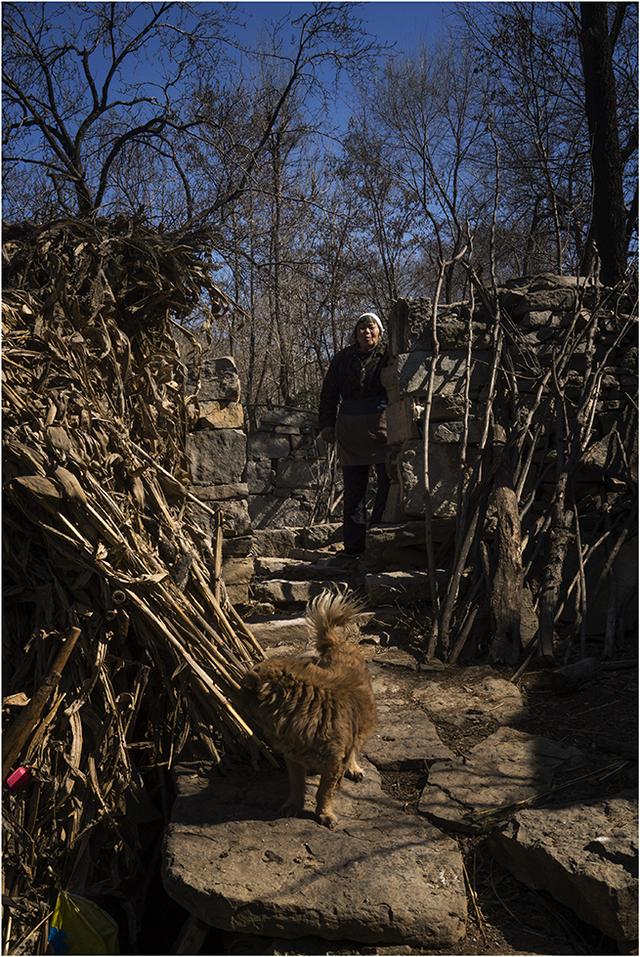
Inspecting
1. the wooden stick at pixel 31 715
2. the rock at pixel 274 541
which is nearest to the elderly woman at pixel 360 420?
the rock at pixel 274 541

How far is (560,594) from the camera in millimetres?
5082

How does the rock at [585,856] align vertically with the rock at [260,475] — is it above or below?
below

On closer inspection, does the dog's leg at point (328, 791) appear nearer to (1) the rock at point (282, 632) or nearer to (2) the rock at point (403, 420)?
(1) the rock at point (282, 632)

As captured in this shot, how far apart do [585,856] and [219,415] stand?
3.59 m

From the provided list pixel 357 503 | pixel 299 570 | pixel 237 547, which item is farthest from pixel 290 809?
pixel 357 503

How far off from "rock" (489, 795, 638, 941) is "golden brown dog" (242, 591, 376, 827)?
0.64 meters

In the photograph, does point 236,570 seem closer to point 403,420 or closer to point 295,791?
point 403,420

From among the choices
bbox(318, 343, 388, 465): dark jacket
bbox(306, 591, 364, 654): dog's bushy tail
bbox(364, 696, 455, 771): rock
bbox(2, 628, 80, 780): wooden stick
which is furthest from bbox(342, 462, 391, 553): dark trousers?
bbox(2, 628, 80, 780): wooden stick

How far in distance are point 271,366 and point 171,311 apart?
35.4 feet

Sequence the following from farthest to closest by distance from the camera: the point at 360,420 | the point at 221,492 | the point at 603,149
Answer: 1. the point at 603,149
2. the point at 360,420
3. the point at 221,492

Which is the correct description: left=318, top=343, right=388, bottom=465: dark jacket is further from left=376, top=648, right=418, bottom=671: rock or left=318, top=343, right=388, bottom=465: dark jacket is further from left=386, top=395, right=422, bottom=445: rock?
left=376, top=648, right=418, bottom=671: rock

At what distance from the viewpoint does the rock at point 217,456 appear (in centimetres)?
547

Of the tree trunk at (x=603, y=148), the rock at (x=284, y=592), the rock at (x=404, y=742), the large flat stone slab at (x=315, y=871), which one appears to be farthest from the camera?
the tree trunk at (x=603, y=148)

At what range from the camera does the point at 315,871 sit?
2.78 meters
